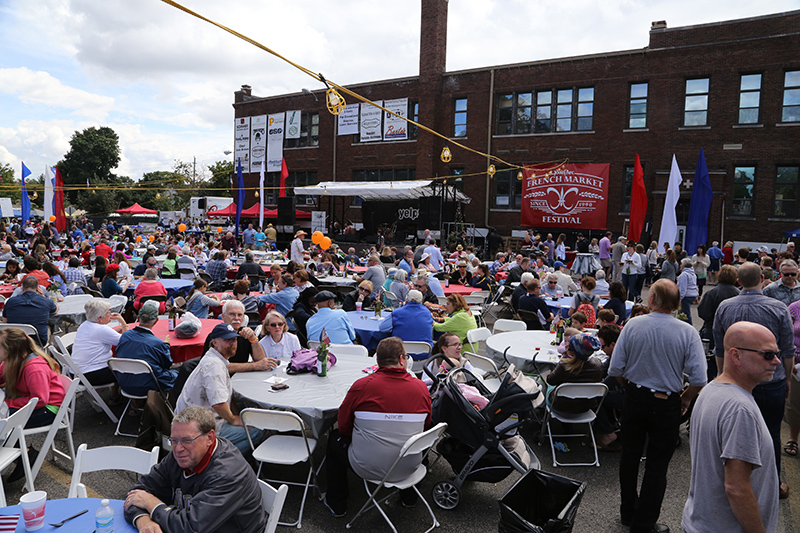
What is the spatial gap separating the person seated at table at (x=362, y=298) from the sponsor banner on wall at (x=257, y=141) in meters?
27.2

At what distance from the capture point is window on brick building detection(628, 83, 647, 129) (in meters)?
21.5

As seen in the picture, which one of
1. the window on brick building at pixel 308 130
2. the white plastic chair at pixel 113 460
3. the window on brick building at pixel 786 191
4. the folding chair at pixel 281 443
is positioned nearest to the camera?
the white plastic chair at pixel 113 460

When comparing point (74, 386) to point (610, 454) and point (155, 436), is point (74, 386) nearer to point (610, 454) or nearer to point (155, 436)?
point (155, 436)

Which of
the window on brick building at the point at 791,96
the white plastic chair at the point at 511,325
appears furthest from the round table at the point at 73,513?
the window on brick building at the point at 791,96

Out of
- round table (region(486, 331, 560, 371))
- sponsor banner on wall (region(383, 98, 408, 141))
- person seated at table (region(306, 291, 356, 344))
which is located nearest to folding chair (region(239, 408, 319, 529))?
person seated at table (region(306, 291, 356, 344))

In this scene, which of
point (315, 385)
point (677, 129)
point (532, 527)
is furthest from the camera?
point (677, 129)

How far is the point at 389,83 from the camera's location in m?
27.4

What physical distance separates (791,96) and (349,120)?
68.5 feet

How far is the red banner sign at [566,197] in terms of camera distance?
2212 cm

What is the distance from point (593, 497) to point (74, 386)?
14.5 feet

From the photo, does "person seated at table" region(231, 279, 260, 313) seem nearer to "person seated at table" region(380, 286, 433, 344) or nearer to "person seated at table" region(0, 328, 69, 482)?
"person seated at table" region(380, 286, 433, 344)

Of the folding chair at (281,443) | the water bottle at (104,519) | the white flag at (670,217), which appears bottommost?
the folding chair at (281,443)

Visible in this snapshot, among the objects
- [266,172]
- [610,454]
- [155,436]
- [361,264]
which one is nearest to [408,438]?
[155,436]

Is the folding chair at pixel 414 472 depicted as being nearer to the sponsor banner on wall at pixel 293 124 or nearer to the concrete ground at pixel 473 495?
the concrete ground at pixel 473 495
